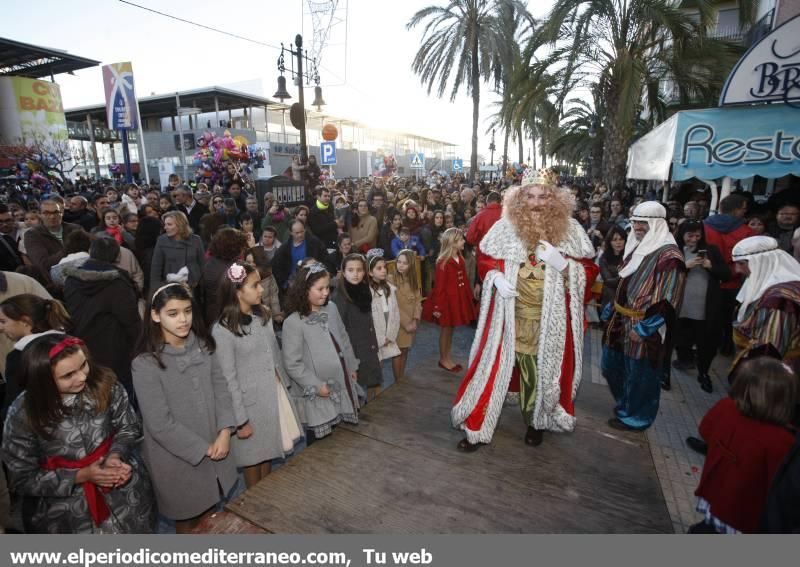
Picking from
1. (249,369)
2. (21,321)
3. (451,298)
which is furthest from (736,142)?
(21,321)

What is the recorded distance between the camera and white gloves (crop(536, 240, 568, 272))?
3.15 meters

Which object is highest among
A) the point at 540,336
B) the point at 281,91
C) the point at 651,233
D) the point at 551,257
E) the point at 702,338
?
the point at 281,91

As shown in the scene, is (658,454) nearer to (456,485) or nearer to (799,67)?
(456,485)

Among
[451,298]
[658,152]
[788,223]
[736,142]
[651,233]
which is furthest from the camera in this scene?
[658,152]

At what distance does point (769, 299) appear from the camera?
307cm

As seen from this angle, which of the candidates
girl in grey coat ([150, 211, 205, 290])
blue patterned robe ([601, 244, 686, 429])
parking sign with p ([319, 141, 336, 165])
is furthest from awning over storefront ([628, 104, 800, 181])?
parking sign with p ([319, 141, 336, 165])

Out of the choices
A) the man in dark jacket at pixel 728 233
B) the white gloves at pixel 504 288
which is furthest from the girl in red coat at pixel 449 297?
the man in dark jacket at pixel 728 233

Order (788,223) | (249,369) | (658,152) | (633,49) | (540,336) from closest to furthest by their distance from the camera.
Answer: (249,369) < (540,336) < (788,223) < (658,152) < (633,49)

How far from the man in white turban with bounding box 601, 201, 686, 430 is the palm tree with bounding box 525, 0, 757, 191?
7557 mm

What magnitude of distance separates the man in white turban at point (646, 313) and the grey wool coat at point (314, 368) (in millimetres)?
2344

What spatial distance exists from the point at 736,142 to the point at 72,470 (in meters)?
7.41

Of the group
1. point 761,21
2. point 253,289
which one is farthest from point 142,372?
point 761,21

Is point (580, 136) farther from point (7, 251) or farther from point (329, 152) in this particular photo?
point (7, 251)

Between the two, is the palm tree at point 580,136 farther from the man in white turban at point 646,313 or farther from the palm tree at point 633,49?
the man in white turban at point 646,313
